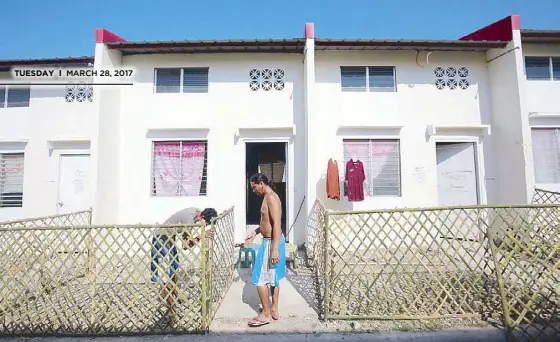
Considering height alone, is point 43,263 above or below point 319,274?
above

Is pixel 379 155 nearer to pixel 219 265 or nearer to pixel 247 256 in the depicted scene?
pixel 247 256

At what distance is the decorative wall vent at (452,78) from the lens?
21.5 feet

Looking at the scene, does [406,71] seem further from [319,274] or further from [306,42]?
[319,274]

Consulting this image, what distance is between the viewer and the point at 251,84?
6.48 m

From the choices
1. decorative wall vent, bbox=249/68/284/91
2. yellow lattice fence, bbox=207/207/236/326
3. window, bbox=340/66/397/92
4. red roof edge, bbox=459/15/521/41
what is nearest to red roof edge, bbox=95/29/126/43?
decorative wall vent, bbox=249/68/284/91

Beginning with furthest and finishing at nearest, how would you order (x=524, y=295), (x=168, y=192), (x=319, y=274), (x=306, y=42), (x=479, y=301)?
1. (x=168, y=192)
2. (x=306, y=42)
3. (x=319, y=274)
4. (x=479, y=301)
5. (x=524, y=295)

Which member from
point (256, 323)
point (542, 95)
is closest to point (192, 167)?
point (256, 323)

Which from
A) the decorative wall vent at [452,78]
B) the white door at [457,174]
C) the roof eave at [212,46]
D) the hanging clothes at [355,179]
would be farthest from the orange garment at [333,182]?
the decorative wall vent at [452,78]

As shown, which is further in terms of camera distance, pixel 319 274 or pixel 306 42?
pixel 306 42

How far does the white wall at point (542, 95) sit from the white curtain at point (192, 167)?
7.61 m

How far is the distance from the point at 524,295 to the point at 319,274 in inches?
97.9

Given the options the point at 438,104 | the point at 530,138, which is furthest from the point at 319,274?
the point at 530,138

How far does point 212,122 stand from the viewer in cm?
639

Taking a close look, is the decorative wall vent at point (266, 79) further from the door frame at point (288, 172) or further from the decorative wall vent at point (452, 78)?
the decorative wall vent at point (452, 78)
